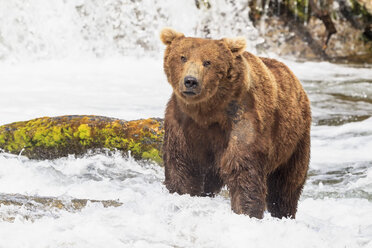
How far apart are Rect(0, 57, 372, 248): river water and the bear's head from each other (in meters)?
0.82

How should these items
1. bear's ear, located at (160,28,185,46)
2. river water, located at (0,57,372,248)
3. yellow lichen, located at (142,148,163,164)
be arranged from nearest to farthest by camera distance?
river water, located at (0,57,372,248), bear's ear, located at (160,28,185,46), yellow lichen, located at (142,148,163,164)

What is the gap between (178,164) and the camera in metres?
4.66

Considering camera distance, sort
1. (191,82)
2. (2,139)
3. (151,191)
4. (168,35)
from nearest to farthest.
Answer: (191,82) < (168,35) < (151,191) < (2,139)

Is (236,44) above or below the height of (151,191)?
above

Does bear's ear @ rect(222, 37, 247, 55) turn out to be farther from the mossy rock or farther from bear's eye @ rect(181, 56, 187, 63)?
the mossy rock

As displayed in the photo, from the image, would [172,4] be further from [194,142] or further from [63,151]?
[194,142]

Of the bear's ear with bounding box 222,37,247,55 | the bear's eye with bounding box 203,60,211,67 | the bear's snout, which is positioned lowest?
the bear's snout

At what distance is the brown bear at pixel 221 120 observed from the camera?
4402mm

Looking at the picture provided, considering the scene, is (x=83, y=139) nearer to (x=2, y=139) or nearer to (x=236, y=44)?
(x=2, y=139)

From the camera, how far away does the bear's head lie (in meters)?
4.30

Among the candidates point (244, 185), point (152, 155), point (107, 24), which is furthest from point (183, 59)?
point (107, 24)

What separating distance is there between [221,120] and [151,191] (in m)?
1.13

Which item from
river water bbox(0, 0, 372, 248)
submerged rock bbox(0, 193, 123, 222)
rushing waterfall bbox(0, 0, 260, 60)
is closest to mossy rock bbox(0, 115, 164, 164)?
river water bbox(0, 0, 372, 248)

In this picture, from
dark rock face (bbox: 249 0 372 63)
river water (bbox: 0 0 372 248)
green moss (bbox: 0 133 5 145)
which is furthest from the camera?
dark rock face (bbox: 249 0 372 63)
